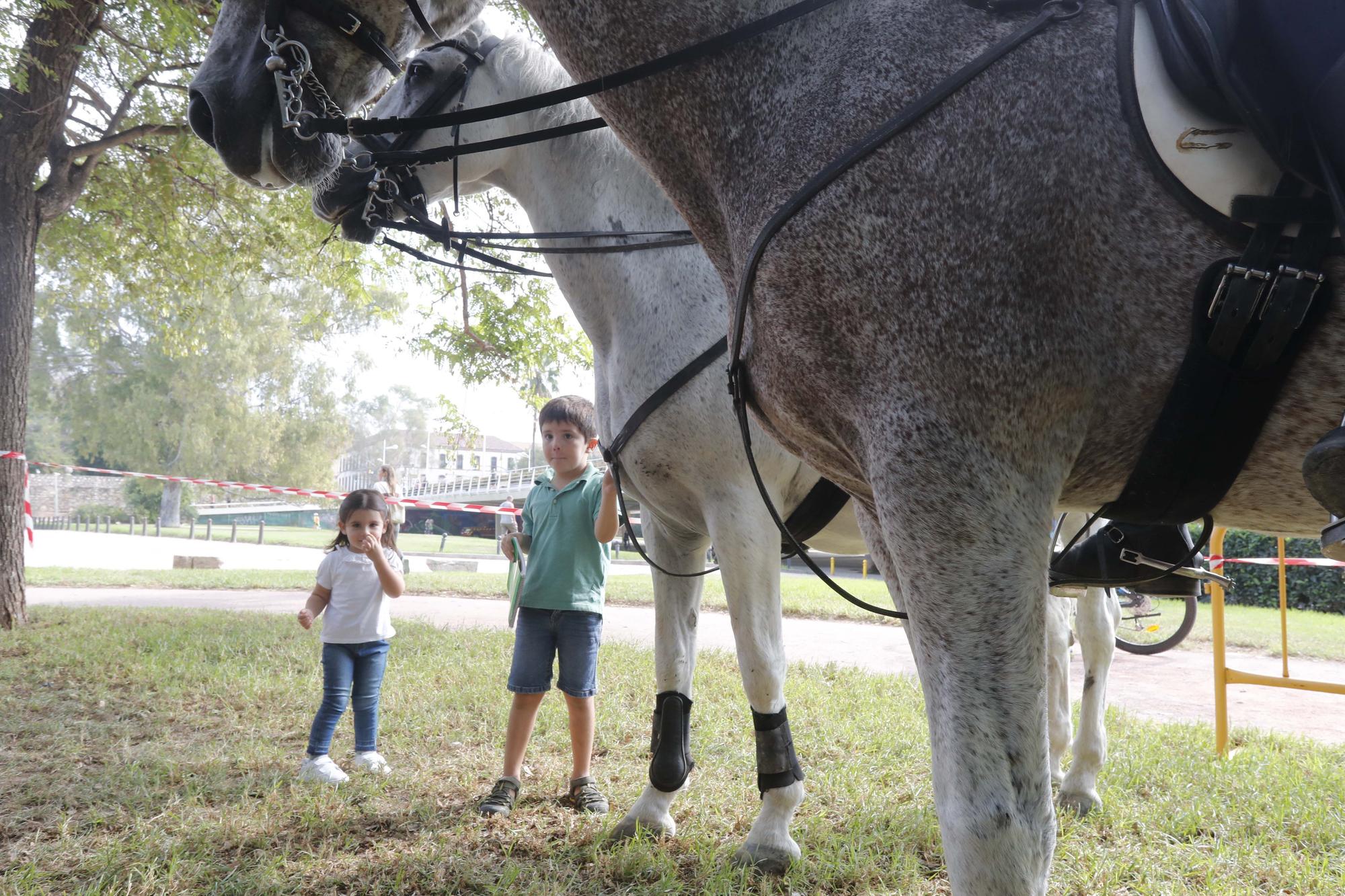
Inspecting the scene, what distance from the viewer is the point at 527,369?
381 inches

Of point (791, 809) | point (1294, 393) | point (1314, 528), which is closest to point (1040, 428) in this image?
point (1294, 393)

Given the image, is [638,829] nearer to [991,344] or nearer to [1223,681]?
[991,344]

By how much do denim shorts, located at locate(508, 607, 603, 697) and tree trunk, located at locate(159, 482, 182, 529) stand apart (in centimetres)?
3936

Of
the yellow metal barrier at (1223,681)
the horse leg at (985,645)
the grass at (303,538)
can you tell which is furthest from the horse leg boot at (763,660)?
the grass at (303,538)

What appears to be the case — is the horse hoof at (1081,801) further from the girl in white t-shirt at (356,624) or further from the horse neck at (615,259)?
the girl in white t-shirt at (356,624)

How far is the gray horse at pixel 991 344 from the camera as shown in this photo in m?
1.27

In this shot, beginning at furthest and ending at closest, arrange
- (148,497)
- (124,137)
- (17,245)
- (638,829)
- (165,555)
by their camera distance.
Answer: (148,497)
(165,555)
(124,137)
(17,245)
(638,829)

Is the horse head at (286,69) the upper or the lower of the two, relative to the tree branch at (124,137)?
lower

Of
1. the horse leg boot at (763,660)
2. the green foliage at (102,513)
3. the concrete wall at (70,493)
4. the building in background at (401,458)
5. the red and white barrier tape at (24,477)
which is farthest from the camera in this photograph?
the building in background at (401,458)

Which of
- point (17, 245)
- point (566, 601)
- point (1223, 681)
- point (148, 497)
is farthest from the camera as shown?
point (148, 497)

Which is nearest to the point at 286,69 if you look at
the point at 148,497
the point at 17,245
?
the point at 17,245

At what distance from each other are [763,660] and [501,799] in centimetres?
155

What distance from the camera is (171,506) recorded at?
37.4m

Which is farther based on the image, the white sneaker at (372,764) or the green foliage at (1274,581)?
the green foliage at (1274,581)
